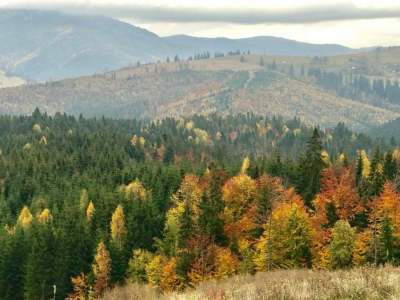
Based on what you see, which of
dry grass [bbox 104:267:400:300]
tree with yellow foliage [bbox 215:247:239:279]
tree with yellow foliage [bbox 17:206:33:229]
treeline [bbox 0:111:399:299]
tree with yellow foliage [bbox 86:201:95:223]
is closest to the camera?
dry grass [bbox 104:267:400:300]

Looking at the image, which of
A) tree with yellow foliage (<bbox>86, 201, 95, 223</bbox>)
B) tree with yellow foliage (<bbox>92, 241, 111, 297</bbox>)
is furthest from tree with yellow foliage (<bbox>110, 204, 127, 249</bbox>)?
tree with yellow foliage (<bbox>86, 201, 95, 223</bbox>)

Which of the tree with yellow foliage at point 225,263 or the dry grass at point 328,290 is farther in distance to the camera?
the tree with yellow foliage at point 225,263

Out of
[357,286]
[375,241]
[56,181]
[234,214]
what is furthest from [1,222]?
[357,286]

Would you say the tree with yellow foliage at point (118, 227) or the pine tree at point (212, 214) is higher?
the pine tree at point (212, 214)

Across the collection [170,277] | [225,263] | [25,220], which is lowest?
[25,220]

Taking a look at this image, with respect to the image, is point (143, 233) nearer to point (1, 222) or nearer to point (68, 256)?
point (68, 256)

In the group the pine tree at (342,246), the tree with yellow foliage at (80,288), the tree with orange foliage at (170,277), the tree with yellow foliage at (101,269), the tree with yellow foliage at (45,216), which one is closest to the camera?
the pine tree at (342,246)

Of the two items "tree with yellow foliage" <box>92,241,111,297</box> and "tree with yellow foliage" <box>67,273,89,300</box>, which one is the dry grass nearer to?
"tree with yellow foliage" <box>92,241,111,297</box>

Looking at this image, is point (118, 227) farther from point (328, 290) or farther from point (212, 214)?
point (328, 290)

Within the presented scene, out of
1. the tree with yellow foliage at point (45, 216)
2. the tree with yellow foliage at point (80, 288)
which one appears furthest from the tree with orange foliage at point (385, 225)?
A: the tree with yellow foliage at point (45, 216)

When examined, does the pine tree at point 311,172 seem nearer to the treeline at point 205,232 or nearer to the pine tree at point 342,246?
the treeline at point 205,232

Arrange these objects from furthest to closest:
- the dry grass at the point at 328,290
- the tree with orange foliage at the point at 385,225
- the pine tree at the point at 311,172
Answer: the pine tree at the point at 311,172, the tree with orange foliage at the point at 385,225, the dry grass at the point at 328,290

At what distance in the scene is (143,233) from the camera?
9000cm

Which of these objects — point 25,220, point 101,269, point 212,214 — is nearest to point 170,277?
point 212,214
